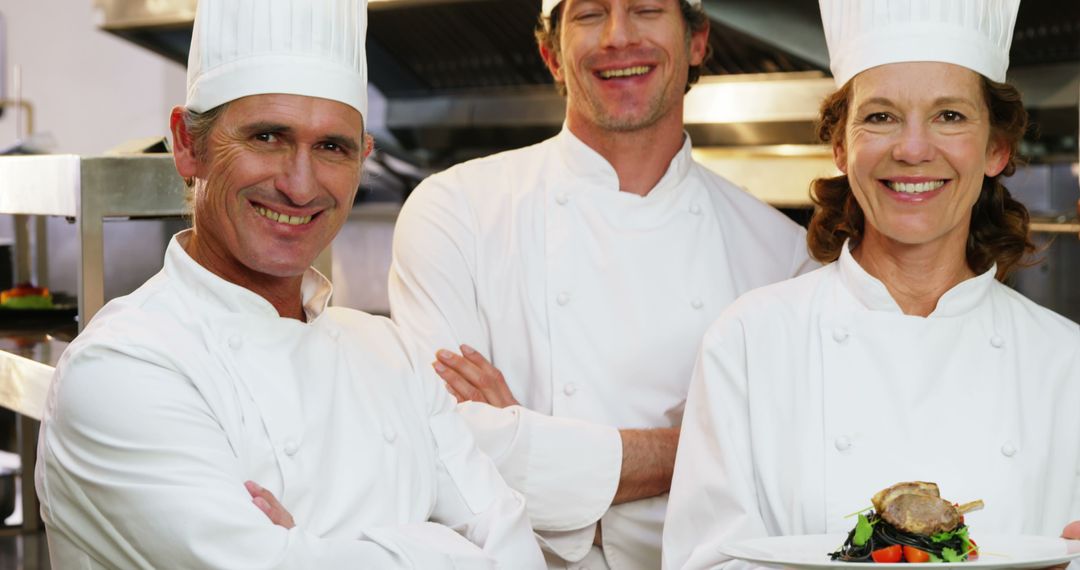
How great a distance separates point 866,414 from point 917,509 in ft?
1.11

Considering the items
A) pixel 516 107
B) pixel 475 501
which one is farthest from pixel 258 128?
pixel 516 107

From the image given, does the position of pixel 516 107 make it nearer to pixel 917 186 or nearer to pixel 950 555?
pixel 917 186

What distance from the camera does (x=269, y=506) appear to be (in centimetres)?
162

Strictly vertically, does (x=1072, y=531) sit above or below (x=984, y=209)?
below

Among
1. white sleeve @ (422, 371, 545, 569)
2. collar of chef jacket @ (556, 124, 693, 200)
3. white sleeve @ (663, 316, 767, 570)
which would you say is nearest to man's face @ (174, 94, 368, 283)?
white sleeve @ (422, 371, 545, 569)

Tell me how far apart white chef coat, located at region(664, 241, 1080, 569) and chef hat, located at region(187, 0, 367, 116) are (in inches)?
29.4

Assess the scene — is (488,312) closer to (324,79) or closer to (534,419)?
(534,419)

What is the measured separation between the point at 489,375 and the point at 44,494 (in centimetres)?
88

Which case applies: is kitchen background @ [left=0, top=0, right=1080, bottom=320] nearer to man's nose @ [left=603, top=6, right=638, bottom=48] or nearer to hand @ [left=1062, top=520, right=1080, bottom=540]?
man's nose @ [left=603, top=6, right=638, bottom=48]

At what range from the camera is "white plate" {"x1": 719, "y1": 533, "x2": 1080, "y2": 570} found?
1.52m

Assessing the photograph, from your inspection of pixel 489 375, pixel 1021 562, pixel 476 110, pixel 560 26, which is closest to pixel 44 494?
→ pixel 489 375

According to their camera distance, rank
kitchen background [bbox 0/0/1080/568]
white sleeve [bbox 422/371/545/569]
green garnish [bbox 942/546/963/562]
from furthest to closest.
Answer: kitchen background [bbox 0/0/1080/568] → white sleeve [bbox 422/371/545/569] → green garnish [bbox 942/546/963/562]

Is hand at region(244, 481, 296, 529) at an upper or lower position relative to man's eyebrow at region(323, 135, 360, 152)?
lower

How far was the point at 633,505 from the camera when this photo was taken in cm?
239
